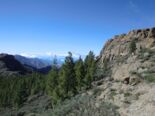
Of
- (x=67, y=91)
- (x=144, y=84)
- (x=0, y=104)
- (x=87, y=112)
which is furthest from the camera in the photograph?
(x=0, y=104)

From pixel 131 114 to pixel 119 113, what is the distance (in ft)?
4.73

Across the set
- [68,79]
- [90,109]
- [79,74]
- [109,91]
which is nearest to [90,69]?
[79,74]

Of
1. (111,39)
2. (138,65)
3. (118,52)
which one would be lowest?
(138,65)

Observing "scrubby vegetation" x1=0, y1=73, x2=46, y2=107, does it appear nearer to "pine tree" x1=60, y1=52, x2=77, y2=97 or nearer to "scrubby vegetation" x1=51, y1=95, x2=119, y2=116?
"pine tree" x1=60, y1=52, x2=77, y2=97

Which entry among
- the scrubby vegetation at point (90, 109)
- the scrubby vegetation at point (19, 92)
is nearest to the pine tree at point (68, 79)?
the scrubby vegetation at point (90, 109)

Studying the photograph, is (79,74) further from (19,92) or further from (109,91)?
(19,92)

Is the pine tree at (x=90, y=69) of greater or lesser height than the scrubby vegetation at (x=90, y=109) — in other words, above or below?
above

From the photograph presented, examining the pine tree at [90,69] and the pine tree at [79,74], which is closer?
the pine tree at [90,69]

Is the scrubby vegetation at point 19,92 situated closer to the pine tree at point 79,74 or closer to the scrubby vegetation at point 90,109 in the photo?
Answer: the pine tree at point 79,74

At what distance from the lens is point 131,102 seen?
27.1 meters

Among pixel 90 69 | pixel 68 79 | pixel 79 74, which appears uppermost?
pixel 90 69

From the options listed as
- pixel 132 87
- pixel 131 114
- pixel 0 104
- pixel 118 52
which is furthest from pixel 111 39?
pixel 131 114

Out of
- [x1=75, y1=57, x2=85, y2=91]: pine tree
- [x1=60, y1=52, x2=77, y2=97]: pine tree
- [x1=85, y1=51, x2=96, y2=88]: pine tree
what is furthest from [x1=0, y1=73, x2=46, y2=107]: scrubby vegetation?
[x1=75, y1=57, x2=85, y2=91]: pine tree

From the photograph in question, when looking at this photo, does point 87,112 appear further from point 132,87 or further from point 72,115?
point 132,87
